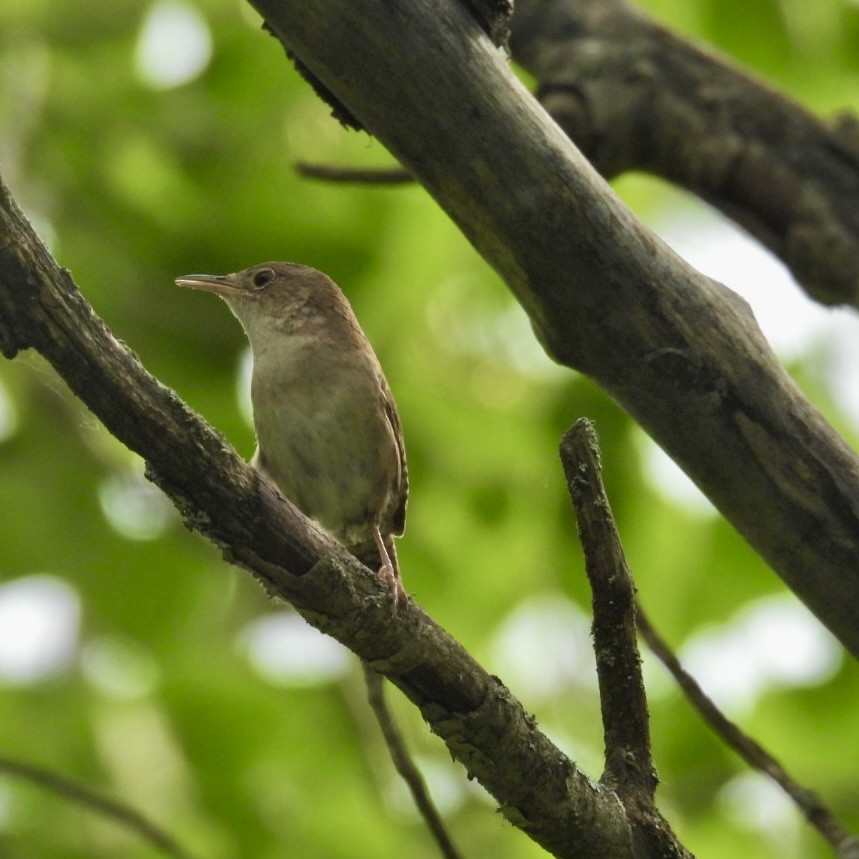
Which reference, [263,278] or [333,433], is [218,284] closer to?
[263,278]

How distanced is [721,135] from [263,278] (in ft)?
5.77

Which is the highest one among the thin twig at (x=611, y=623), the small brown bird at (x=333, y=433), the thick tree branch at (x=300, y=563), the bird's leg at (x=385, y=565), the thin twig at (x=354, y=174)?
the thin twig at (x=354, y=174)

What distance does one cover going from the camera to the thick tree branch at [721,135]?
14.2 feet

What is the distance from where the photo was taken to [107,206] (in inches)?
201

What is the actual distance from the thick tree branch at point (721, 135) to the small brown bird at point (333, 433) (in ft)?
3.62

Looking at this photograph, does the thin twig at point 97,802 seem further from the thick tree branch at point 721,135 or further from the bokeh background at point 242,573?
the thick tree branch at point 721,135

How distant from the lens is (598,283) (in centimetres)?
268

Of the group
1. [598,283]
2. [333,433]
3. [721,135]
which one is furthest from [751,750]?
[721,135]

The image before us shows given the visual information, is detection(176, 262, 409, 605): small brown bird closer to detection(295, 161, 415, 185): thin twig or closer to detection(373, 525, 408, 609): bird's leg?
detection(373, 525, 408, 609): bird's leg

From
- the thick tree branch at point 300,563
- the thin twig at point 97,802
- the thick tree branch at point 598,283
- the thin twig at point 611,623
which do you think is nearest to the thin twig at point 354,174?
the thick tree branch at point 598,283

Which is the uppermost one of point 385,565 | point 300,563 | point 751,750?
point 385,565

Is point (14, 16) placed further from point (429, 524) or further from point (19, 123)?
point (429, 524)

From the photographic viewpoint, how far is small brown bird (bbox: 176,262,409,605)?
13.6ft

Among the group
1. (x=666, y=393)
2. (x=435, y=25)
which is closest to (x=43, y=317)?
(x=435, y=25)
